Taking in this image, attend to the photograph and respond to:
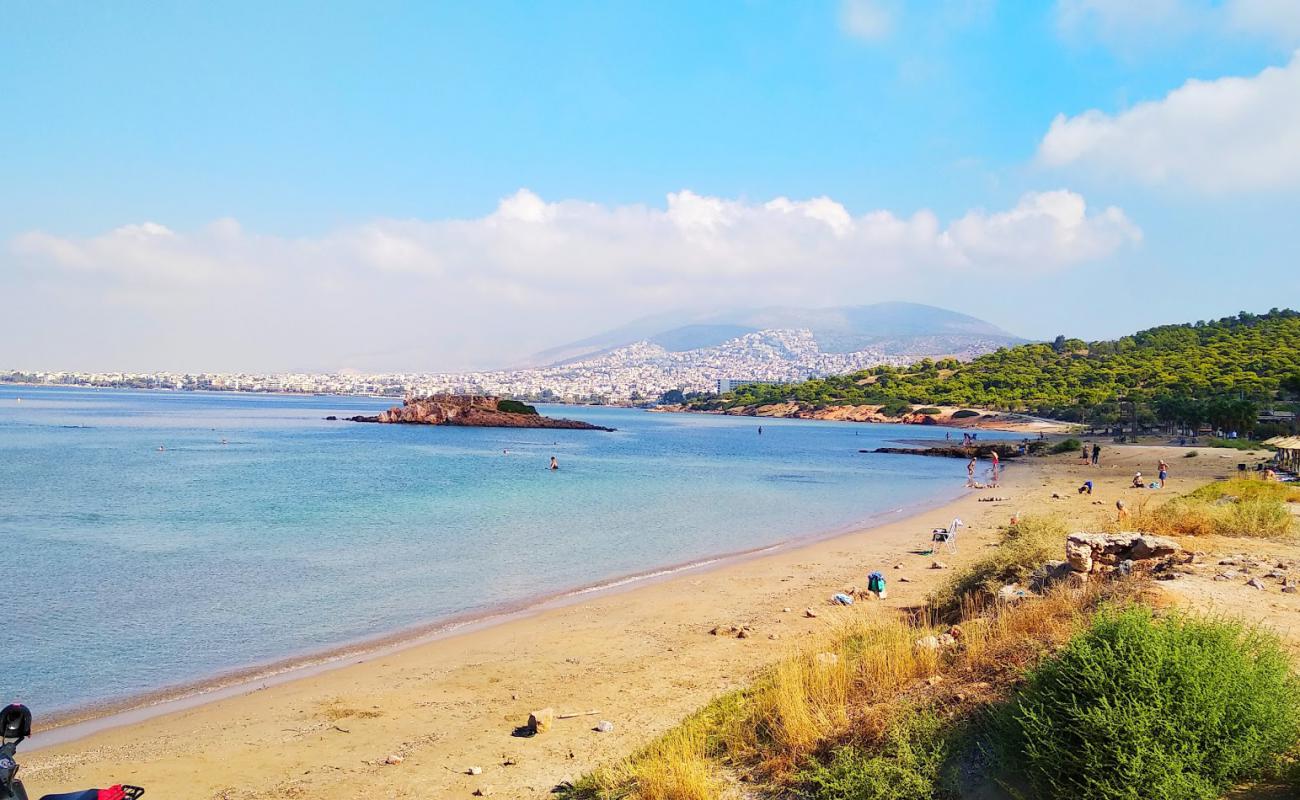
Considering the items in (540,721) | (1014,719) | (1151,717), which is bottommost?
(540,721)

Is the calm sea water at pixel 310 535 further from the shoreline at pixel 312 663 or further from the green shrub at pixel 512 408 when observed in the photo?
the green shrub at pixel 512 408

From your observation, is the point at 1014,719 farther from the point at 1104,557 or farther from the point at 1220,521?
the point at 1220,521

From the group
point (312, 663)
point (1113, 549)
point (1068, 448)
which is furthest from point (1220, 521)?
point (1068, 448)

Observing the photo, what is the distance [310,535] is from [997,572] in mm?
19863

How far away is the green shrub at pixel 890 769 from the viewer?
5.77m

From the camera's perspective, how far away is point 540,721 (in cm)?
920

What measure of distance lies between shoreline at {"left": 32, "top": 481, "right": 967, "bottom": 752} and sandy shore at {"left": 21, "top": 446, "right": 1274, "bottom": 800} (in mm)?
285

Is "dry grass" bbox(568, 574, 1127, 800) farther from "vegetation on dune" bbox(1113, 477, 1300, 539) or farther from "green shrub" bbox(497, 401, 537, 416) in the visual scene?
"green shrub" bbox(497, 401, 537, 416)

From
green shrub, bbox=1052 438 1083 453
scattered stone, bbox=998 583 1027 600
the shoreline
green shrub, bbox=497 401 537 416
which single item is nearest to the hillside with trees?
green shrub, bbox=1052 438 1083 453

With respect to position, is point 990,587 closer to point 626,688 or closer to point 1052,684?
point 626,688

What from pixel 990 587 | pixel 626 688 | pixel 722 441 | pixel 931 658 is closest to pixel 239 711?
pixel 626 688

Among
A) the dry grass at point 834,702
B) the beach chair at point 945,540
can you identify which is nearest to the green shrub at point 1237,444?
the beach chair at point 945,540

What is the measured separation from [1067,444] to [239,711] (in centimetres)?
6851

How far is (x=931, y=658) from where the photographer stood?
25.9 ft
